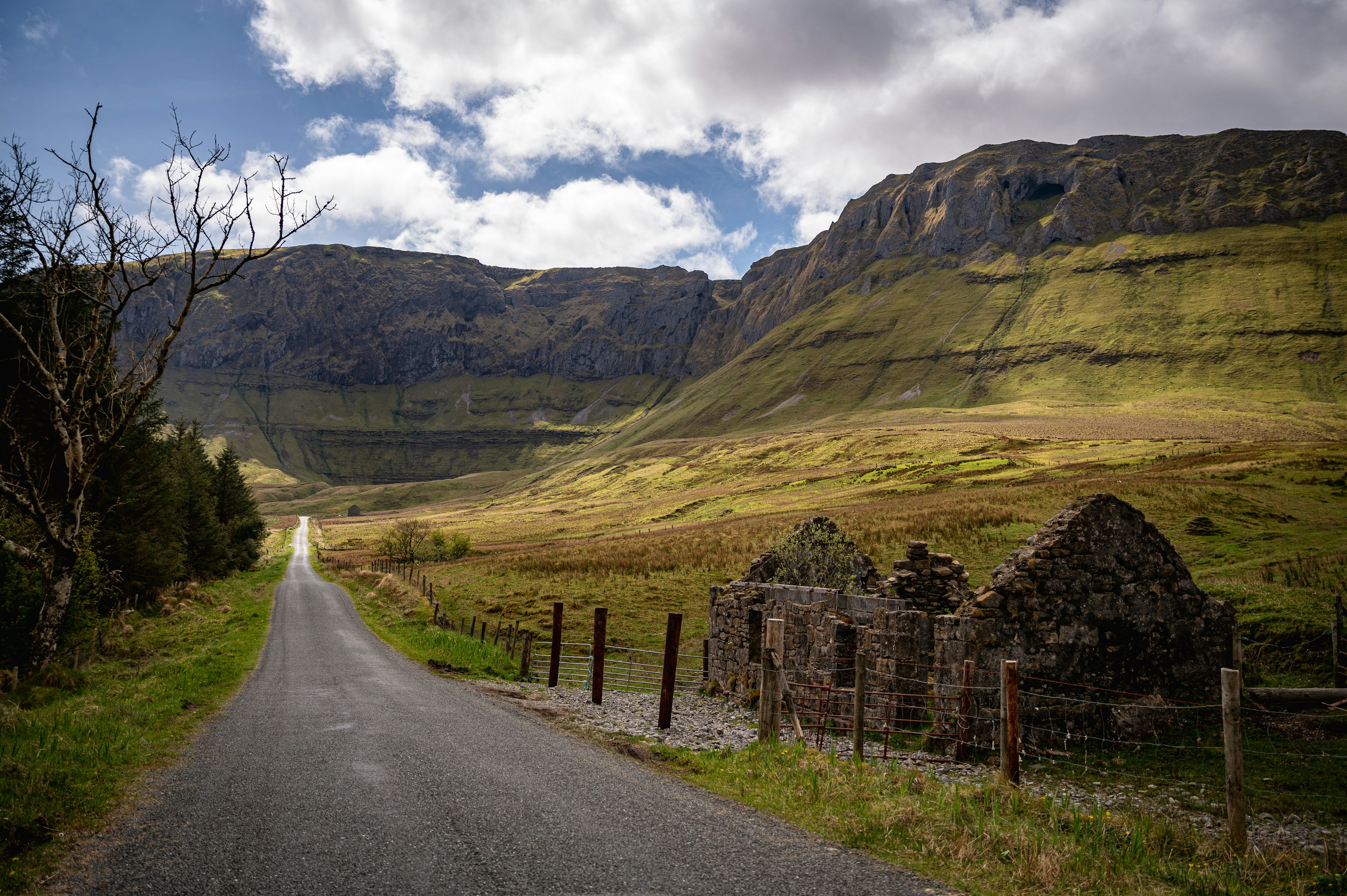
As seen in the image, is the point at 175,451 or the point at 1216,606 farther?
the point at 175,451

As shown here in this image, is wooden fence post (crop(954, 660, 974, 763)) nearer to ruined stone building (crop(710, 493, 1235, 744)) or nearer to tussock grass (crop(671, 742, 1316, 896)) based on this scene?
ruined stone building (crop(710, 493, 1235, 744))

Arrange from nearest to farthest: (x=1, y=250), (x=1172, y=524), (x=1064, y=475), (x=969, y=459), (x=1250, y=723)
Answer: (x=1250, y=723) → (x=1, y=250) → (x=1172, y=524) → (x=1064, y=475) → (x=969, y=459)

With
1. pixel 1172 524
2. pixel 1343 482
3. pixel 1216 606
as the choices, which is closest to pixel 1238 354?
pixel 1343 482

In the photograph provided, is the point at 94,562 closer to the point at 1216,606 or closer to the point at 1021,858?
the point at 1021,858

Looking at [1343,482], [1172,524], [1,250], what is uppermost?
[1,250]

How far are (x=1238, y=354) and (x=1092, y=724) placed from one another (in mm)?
207017

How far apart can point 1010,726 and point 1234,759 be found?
2817 mm

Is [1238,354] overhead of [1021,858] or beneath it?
overhead

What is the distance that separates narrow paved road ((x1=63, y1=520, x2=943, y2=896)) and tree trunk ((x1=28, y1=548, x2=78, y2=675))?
524cm

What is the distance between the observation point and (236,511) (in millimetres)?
59781

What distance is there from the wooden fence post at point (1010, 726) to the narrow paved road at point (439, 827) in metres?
3.66

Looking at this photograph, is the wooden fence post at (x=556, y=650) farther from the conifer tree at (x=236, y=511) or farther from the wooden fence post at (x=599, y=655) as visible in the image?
the conifer tree at (x=236, y=511)

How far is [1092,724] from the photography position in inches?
508

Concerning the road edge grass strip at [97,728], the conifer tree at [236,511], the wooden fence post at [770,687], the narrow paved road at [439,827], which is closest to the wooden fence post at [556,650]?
→ the narrow paved road at [439,827]
